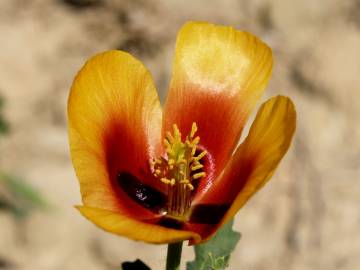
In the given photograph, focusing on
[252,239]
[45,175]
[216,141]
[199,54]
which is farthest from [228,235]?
[45,175]

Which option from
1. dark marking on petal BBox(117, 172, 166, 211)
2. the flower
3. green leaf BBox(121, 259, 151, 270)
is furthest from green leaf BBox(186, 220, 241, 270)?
dark marking on petal BBox(117, 172, 166, 211)

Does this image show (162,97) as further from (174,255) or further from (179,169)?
(174,255)

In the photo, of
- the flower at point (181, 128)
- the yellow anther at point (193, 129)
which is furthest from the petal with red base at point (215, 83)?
the yellow anther at point (193, 129)

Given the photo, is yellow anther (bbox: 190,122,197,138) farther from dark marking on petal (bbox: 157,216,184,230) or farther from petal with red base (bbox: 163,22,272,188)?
dark marking on petal (bbox: 157,216,184,230)

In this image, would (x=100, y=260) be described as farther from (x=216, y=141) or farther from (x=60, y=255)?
(x=216, y=141)

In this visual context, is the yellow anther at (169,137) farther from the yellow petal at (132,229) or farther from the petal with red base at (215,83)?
the yellow petal at (132,229)

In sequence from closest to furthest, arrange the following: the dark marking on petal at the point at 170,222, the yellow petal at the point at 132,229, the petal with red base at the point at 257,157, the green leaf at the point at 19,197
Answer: the yellow petal at the point at 132,229 → the petal with red base at the point at 257,157 → the dark marking on petal at the point at 170,222 → the green leaf at the point at 19,197
